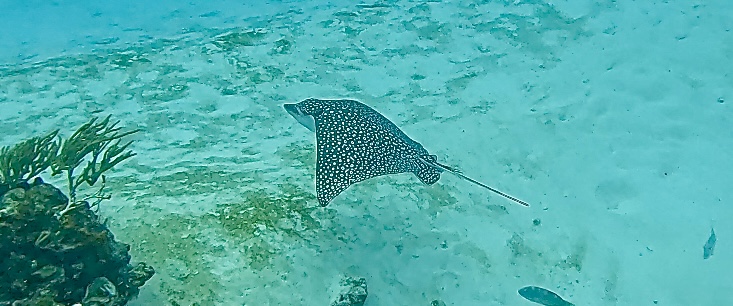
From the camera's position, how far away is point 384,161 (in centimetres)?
557

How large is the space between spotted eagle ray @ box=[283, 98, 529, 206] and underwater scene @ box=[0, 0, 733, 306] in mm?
27

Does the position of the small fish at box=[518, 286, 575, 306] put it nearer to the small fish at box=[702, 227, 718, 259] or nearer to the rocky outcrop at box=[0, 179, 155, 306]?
the small fish at box=[702, 227, 718, 259]

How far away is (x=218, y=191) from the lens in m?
6.05

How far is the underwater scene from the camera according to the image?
4820 millimetres

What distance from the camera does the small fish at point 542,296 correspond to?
17.5 feet

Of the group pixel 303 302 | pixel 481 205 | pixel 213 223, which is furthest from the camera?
pixel 481 205

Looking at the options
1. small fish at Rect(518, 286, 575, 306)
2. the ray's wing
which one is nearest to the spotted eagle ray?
the ray's wing

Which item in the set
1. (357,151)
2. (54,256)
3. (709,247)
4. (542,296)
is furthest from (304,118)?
(709,247)

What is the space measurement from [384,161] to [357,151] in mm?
313

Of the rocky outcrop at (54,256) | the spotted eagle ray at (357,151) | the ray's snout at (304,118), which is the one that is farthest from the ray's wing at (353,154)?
the rocky outcrop at (54,256)

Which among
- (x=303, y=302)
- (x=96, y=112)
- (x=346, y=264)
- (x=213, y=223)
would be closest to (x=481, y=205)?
(x=346, y=264)

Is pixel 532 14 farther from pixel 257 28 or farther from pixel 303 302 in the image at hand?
pixel 303 302

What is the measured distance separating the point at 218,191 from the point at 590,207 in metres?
4.84

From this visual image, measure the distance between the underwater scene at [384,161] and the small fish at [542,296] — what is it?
0.07ft
